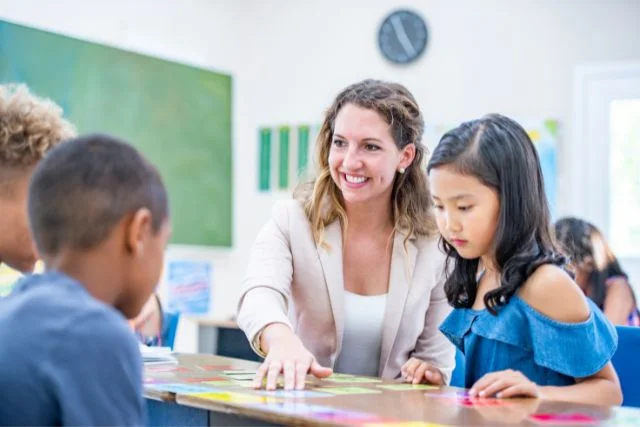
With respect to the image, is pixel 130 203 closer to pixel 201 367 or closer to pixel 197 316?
pixel 201 367

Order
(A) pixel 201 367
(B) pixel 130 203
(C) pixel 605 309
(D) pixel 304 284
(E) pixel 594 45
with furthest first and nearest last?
(E) pixel 594 45 < (C) pixel 605 309 < (D) pixel 304 284 < (A) pixel 201 367 < (B) pixel 130 203

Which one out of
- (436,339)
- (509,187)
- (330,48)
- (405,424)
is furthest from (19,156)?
(330,48)

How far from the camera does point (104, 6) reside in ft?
18.1

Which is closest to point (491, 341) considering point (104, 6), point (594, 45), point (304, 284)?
point (304, 284)

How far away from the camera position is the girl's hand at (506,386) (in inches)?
66.9

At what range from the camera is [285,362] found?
1886 millimetres

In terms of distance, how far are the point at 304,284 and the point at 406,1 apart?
12.7ft

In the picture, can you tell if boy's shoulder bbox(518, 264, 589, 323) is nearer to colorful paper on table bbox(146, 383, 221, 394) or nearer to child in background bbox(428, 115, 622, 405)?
child in background bbox(428, 115, 622, 405)

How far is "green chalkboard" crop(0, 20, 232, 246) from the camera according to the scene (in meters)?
5.09

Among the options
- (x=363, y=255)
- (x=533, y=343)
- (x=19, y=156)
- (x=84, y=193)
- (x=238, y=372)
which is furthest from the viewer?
(x=363, y=255)

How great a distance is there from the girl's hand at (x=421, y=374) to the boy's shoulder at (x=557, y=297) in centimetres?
31

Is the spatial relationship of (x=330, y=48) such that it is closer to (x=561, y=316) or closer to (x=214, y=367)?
(x=214, y=367)

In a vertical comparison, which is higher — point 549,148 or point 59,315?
point 549,148

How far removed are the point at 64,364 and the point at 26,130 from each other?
2.59 feet
